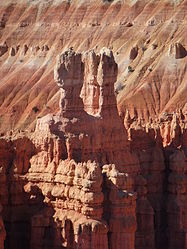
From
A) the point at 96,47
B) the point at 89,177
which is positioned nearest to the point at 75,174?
the point at 89,177

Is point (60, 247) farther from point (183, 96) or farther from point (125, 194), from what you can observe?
point (183, 96)

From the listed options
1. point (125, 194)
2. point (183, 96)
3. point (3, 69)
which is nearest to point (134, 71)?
point (183, 96)

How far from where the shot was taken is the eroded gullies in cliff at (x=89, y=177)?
3944cm

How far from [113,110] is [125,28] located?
80505mm

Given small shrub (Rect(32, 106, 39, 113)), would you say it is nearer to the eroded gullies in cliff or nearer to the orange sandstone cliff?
the orange sandstone cliff

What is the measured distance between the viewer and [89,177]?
38.6 meters

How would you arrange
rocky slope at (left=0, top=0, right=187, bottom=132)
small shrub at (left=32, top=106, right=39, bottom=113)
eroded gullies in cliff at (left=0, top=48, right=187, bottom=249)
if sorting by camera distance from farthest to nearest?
small shrub at (left=32, top=106, right=39, bottom=113)
rocky slope at (left=0, top=0, right=187, bottom=132)
eroded gullies in cliff at (left=0, top=48, right=187, bottom=249)

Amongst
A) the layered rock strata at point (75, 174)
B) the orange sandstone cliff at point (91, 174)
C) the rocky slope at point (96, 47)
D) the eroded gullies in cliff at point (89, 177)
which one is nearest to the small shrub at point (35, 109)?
the rocky slope at point (96, 47)

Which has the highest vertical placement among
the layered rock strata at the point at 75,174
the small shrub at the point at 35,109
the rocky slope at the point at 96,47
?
A: the rocky slope at the point at 96,47

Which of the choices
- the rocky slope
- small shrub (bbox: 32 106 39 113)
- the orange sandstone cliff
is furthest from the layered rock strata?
small shrub (bbox: 32 106 39 113)

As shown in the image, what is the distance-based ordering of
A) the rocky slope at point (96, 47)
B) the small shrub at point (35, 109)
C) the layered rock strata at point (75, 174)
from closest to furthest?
the layered rock strata at point (75, 174)
the rocky slope at point (96, 47)
the small shrub at point (35, 109)

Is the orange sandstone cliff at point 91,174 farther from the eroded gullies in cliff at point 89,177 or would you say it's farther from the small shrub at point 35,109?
the small shrub at point 35,109

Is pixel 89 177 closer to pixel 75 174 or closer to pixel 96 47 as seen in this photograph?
pixel 75 174

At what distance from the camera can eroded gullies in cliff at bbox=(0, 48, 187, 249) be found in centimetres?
3944
